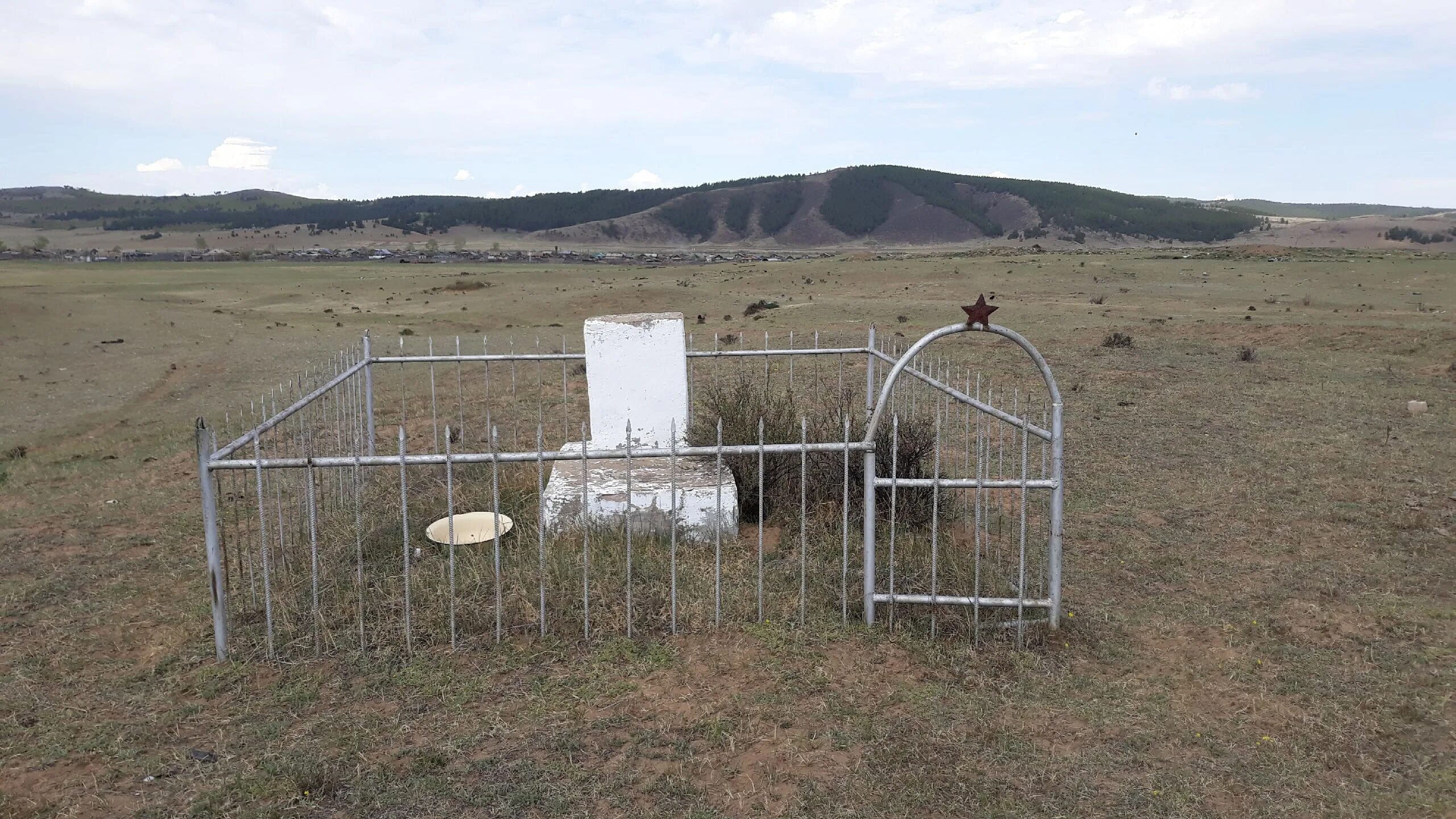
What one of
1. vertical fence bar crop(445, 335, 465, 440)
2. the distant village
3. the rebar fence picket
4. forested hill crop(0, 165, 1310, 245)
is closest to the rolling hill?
forested hill crop(0, 165, 1310, 245)

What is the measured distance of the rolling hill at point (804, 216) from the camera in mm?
128375

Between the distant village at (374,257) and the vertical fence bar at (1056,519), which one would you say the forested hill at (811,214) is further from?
the vertical fence bar at (1056,519)

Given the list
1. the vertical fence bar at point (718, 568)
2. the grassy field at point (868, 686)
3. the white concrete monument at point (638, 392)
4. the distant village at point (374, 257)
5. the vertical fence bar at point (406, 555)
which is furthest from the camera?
the distant village at point (374, 257)

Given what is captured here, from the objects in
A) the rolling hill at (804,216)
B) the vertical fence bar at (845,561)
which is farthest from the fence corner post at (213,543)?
the rolling hill at (804,216)

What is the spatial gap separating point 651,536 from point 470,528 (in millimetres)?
1296

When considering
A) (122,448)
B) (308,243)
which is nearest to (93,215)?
(308,243)

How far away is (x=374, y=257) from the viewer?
90125 mm

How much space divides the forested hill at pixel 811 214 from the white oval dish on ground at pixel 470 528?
124137mm

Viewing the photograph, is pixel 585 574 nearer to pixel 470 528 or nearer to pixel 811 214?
pixel 470 528

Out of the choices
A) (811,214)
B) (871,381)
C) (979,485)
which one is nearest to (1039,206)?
(811,214)

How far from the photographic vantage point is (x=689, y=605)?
5.61 metres

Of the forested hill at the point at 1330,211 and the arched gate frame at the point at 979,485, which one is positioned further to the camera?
the forested hill at the point at 1330,211

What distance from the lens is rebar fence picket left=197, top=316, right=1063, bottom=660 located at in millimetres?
5324

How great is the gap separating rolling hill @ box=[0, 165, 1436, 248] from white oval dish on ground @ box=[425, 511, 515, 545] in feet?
396
